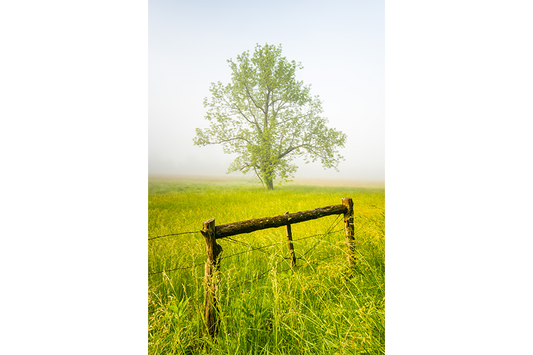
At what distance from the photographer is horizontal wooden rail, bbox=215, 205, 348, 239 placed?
1805 mm

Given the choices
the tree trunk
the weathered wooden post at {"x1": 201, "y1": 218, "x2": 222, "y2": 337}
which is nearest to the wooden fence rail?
the weathered wooden post at {"x1": 201, "y1": 218, "x2": 222, "y2": 337}

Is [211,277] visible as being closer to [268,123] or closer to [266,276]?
[266,276]

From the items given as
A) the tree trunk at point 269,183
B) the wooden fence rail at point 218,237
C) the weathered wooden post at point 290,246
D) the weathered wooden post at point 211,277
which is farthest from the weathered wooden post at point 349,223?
the weathered wooden post at point 211,277

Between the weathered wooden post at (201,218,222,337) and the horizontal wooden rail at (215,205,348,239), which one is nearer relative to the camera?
the weathered wooden post at (201,218,222,337)

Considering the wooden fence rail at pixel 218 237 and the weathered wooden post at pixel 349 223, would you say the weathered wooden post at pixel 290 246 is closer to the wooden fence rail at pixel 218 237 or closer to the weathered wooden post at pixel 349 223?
the wooden fence rail at pixel 218 237

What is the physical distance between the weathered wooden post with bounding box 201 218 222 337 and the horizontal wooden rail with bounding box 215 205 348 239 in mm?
65

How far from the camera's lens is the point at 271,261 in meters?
1.86

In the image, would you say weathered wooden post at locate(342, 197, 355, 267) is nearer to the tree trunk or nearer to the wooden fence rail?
the wooden fence rail
